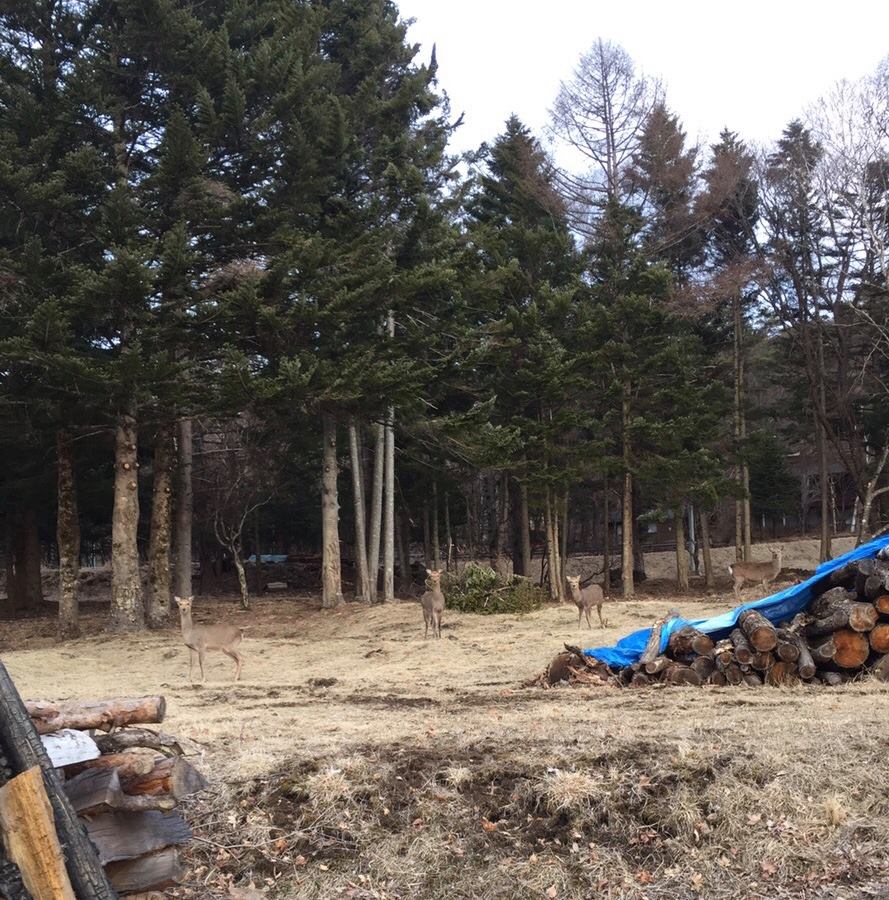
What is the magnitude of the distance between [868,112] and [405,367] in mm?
14356

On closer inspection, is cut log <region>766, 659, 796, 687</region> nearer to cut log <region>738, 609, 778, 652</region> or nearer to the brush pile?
the brush pile

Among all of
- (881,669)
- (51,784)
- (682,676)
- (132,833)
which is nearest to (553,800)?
(132,833)

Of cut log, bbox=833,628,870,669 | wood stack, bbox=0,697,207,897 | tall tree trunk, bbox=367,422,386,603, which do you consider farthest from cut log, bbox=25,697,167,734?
tall tree trunk, bbox=367,422,386,603

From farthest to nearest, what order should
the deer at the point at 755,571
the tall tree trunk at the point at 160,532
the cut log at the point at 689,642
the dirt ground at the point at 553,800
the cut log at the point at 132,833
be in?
1. the deer at the point at 755,571
2. the tall tree trunk at the point at 160,532
3. the cut log at the point at 689,642
4. the dirt ground at the point at 553,800
5. the cut log at the point at 132,833

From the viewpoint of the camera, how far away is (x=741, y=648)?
407 inches

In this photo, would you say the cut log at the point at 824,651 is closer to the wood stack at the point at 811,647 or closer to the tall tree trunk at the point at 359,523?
the wood stack at the point at 811,647

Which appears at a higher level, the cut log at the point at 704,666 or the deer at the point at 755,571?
the deer at the point at 755,571

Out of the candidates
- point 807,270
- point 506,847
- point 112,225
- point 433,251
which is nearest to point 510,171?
point 433,251

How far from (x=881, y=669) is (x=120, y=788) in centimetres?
805

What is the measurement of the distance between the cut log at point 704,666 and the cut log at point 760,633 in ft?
1.64

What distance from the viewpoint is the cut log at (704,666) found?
10461 mm

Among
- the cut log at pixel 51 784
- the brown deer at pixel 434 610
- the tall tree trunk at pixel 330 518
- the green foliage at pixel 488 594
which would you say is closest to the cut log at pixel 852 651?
the cut log at pixel 51 784

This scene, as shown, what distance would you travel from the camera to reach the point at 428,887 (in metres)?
5.65

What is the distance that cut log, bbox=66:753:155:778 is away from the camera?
18.1 ft
